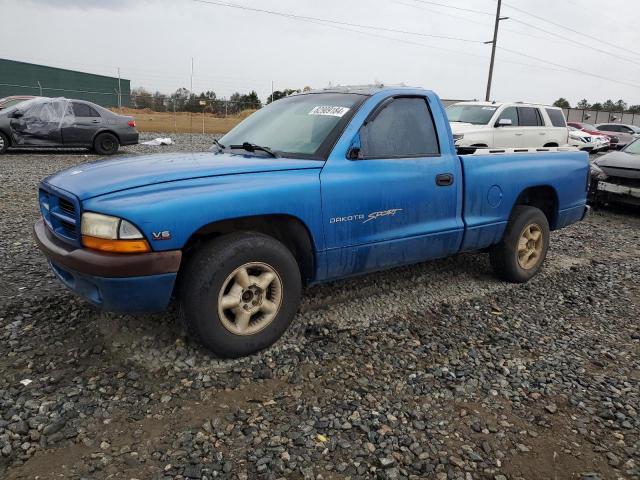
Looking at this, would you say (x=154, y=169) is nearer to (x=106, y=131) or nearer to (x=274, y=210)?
(x=274, y=210)

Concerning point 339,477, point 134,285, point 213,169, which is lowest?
point 339,477

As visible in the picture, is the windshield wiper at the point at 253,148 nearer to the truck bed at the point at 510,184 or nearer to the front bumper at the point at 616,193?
the truck bed at the point at 510,184

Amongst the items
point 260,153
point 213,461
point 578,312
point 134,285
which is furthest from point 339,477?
point 578,312

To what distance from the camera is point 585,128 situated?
24344 millimetres

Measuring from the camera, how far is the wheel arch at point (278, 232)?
3.15 meters

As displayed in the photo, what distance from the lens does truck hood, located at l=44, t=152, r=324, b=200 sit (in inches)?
116

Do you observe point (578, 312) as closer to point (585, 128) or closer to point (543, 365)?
point (543, 365)

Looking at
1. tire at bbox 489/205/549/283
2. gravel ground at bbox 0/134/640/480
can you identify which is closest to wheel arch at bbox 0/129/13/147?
gravel ground at bbox 0/134/640/480

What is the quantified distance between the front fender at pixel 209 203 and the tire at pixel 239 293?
200 mm

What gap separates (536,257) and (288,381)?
127 inches

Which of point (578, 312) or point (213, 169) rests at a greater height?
point (213, 169)

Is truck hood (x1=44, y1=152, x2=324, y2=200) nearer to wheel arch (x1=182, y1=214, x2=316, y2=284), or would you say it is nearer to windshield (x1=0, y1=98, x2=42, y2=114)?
wheel arch (x1=182, y1=214, x2=316, y2=284)

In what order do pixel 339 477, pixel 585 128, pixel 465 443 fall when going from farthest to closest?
pixel 585 128 < pixel 465 443 < pixel 339 477

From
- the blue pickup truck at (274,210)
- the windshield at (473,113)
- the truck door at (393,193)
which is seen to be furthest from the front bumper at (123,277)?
the windshield at (473,113)
